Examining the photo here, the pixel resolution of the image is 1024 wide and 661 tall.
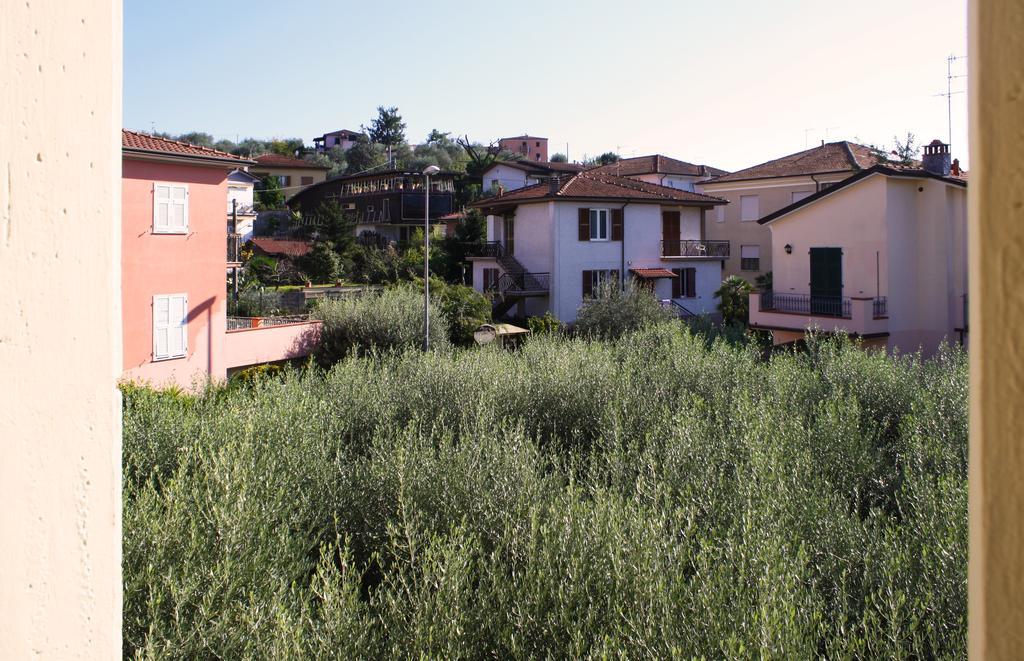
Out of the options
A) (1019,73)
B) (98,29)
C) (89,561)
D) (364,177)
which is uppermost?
(364,177)

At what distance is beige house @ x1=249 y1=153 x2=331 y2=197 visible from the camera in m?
76.4

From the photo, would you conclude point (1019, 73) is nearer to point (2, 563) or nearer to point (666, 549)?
point (2, 563)

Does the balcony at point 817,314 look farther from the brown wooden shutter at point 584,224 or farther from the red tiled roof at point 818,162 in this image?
the red tiled roof at point 818,162

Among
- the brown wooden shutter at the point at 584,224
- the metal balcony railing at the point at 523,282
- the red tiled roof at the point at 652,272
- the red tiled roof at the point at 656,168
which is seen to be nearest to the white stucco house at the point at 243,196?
the red tiled roof at the point at 656,168

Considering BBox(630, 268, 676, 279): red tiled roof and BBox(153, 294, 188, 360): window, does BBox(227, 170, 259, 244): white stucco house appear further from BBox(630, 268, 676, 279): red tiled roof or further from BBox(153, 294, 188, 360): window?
BBox(153, 294, 188, 360): window

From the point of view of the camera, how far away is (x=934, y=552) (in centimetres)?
609

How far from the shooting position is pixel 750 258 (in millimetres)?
44688

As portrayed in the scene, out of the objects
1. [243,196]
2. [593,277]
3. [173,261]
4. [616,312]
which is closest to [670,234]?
[593,277]

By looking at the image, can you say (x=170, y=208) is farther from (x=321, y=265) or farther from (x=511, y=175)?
(x=511, y=175)

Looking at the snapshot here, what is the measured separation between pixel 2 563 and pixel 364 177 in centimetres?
6419

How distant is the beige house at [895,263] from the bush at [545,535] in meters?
14.1

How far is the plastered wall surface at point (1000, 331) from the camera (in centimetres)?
67

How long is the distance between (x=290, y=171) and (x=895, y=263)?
62.1 meters

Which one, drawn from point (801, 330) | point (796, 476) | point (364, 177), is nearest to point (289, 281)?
point (364, 177)
